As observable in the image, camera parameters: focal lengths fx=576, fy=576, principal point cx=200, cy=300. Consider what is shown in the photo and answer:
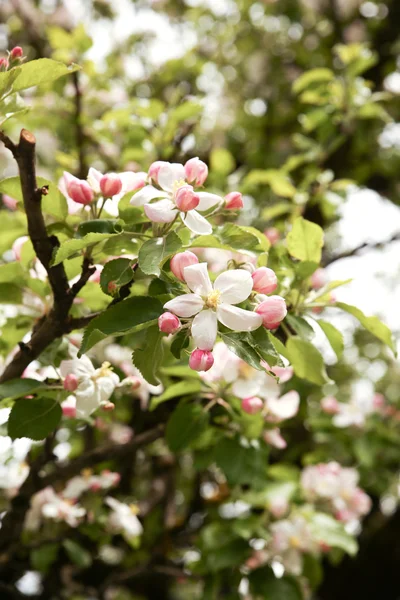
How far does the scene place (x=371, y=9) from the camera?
3188 mm

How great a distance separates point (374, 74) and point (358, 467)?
197 cm

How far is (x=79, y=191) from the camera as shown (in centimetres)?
81

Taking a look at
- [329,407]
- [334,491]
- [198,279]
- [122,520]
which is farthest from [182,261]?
[329,407]

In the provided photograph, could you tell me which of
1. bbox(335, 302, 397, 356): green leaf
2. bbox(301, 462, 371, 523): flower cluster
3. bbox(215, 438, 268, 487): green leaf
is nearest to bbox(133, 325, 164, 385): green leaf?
bbox(335, 302, 397, 356): green leaf

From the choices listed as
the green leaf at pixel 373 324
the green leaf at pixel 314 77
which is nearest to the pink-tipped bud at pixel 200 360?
the green leaf at pixel 373 324

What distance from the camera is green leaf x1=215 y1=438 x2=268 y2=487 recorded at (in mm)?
1155

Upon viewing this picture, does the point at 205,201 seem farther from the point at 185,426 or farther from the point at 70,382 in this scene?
the point at 185,426

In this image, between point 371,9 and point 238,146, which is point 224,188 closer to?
point 238,146

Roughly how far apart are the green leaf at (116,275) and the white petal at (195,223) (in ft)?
0.33

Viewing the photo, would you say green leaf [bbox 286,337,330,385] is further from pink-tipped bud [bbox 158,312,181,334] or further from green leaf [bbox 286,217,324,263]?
pink-tipped bud [bbox 158,312,181,334]

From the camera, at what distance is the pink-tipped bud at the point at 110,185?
800 millimetres

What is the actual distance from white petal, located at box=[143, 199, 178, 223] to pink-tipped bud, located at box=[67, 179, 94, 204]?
0.43 feet

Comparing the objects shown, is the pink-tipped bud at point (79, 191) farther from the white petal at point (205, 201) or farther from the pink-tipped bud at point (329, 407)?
the pink-tipped bud at point (329, 407)

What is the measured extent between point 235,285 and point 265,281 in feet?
0.18
